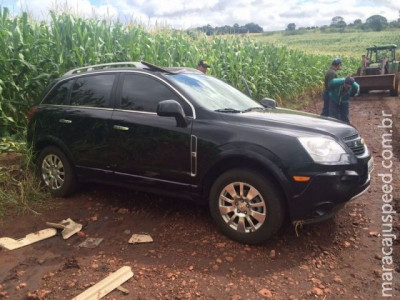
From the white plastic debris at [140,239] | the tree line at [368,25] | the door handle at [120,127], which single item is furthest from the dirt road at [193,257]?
the tree line at [368,25]

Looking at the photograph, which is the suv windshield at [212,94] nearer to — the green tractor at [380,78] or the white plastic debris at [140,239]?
the white plastic debris at [140,239]

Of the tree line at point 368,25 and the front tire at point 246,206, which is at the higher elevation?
the tree line at point 368,25

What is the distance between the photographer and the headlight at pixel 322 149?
3430 millimetres

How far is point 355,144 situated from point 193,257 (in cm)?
200

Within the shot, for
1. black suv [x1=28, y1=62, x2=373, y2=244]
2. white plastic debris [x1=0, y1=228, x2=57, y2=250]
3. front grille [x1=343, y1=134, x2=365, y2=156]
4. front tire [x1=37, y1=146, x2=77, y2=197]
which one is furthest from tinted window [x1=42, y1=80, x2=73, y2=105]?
front grille [x1=343, y1=134, x2=365, y2=156]

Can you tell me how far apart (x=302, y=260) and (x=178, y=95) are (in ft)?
6.92

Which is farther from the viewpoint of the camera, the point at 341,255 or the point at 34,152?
the point at 34,152

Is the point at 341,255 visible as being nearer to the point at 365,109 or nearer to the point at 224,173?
the point at 224,173

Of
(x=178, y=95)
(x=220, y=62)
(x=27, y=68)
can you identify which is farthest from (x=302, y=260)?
(x=220, y=62)

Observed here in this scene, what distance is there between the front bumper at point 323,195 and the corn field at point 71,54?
4.64 meters

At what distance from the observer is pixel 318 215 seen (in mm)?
3488

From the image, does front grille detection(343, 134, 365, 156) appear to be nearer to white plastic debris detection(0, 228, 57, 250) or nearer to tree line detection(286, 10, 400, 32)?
white plastic debris detection(0, 228, 57, 250)

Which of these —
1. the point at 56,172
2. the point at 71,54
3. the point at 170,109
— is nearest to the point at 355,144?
the point at 170,109

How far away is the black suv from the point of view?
11.4 feet
